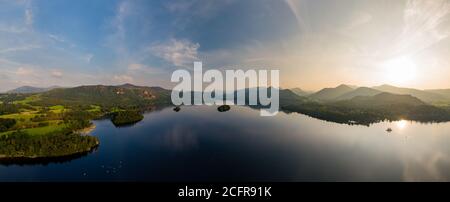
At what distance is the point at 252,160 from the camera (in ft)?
155

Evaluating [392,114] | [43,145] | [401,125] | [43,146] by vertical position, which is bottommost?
[43,146]

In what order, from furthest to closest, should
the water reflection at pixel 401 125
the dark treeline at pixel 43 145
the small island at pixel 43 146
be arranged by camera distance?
1. the water reflection at pixel 401 125
2. the dark treeline at pixel 43 145
3. the small island at pixel 43 146

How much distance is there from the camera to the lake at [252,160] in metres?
40.2

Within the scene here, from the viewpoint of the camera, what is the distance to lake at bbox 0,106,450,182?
132 ft

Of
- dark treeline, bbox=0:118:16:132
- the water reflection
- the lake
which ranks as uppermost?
dark treeline, bbox=0:118:16:132

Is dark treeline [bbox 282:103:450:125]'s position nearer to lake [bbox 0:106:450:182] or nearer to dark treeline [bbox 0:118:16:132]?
lake [bbox 0:106:450:182]

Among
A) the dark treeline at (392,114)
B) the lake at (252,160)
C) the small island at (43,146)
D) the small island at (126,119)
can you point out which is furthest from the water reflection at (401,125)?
the small island at (126,119)

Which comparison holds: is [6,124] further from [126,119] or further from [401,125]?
[401,125]

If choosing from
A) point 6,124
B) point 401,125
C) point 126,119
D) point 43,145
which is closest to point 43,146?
point 43,145

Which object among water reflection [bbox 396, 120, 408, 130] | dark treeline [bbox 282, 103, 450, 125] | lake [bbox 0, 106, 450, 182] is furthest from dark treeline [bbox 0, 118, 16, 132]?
water reflection [bbox 396, 120, 408, 130]

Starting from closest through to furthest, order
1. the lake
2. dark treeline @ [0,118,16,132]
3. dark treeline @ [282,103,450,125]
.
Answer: the lake → dark treeline @ [0,118,16,132] → dark treeline @ [282,103,450,125]

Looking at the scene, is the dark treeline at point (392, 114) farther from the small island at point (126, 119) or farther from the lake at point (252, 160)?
the small island at point (126, 119)

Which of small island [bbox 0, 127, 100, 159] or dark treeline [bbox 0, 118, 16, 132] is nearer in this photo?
small island [bbox 0, 127, 100, 159]
